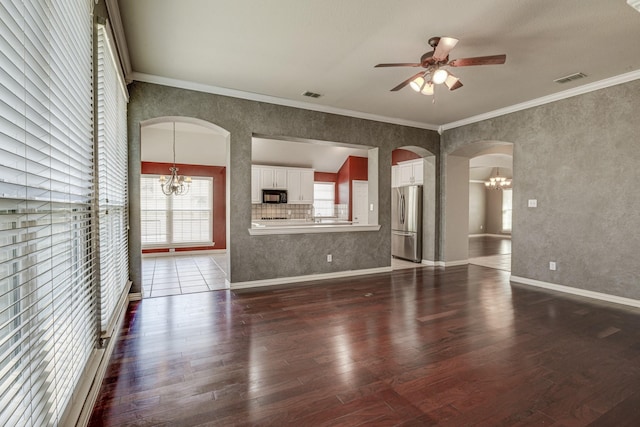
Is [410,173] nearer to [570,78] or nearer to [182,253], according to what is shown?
[570,78]

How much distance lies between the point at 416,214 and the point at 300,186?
3.83 metres

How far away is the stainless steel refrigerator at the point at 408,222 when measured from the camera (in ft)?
22.0

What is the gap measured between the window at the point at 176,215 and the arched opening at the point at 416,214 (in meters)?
4.92

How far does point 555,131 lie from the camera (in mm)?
4613

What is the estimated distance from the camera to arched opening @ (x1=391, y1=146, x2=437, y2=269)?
6441 mm

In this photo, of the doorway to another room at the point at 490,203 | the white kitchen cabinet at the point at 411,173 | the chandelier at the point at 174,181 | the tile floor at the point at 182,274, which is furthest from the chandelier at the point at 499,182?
the chandelier at the point at 174,181

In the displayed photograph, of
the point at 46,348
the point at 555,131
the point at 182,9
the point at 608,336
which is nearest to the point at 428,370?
the point at 608,336

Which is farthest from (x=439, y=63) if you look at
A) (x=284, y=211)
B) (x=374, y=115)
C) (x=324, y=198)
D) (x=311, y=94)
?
(x=324, y=198)

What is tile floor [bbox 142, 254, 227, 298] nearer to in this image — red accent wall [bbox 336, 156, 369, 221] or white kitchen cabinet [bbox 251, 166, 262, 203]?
white kitchen cabinet [bbox 251, 166, 262, 203]

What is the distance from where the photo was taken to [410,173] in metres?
7.31

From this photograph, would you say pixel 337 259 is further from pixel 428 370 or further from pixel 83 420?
pixel 83 420

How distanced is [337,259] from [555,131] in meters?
3.81

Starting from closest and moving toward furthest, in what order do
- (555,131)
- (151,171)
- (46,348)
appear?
1. (46,348)
2. (555,131)
3. (151,171)

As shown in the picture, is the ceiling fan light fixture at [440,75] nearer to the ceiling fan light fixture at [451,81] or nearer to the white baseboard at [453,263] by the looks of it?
the ceiling fan light fixture at [451,81]
